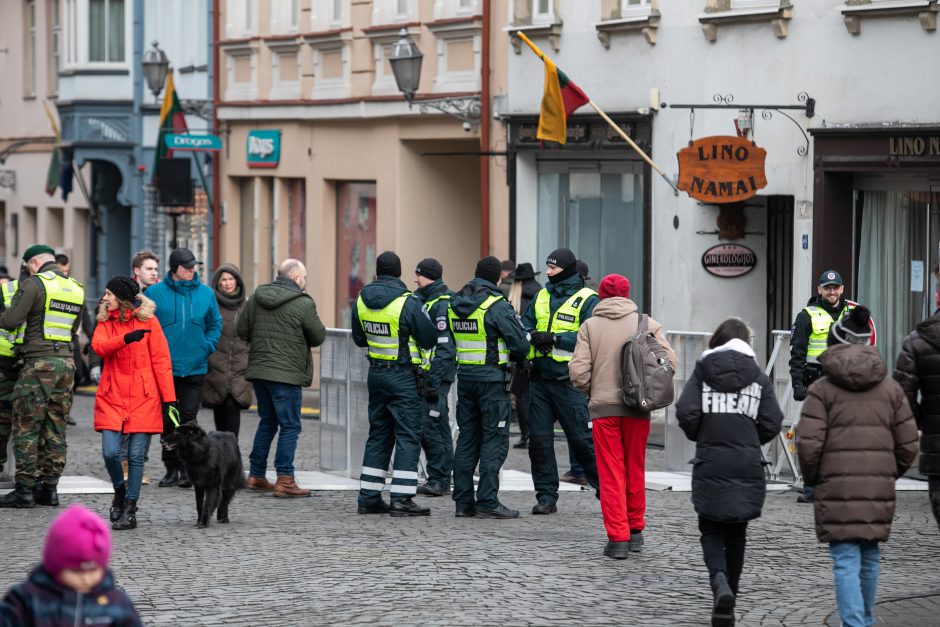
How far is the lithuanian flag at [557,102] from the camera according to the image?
2123cm

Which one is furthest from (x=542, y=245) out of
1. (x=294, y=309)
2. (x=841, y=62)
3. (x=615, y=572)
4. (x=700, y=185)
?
(x=615, y=572)

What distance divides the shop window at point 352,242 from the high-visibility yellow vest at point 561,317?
48.7ft

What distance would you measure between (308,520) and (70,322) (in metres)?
2.36

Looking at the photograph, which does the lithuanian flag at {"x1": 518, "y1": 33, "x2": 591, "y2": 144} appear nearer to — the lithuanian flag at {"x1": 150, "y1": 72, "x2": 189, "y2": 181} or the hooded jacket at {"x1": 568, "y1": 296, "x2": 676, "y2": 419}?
the hooded jacket at {"x1": 568, "y1": 296, "x2": 676, "y2": 419}

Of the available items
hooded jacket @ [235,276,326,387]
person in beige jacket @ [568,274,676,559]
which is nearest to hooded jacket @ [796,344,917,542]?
person in beige jacket @ [568,274,676,559]

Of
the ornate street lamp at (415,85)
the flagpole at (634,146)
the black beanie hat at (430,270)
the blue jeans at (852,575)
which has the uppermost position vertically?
the ornate street lamp at (415,85)

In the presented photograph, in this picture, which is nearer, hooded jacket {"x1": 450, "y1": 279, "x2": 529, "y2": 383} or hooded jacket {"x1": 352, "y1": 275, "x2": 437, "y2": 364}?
hooded jacket {"x1": 450, "y1": 279, "x2": 529, "y2": 383}

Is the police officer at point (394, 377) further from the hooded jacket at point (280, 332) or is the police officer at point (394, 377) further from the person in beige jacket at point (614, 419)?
the person in beige jacket at point (614, 419)

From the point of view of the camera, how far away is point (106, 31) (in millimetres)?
38656

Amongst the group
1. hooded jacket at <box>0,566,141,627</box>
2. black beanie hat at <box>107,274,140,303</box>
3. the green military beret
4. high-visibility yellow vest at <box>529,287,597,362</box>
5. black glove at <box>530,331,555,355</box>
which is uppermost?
the green military beret

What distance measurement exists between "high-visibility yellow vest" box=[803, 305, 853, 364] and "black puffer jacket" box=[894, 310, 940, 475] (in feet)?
13.4

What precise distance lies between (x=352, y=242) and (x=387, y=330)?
15913 mm

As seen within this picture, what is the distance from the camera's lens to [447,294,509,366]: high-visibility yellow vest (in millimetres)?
13078

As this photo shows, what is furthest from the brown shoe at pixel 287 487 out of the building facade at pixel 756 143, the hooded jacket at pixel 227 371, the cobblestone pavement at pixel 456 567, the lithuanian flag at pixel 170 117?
the lithuanian flag at pixel 170 117
